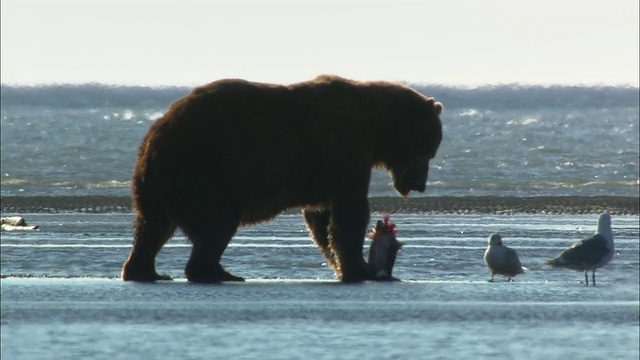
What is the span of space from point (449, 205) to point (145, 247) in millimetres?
16519

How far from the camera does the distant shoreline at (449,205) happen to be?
27656 mm

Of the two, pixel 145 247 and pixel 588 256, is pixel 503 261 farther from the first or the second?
pixel 145 247

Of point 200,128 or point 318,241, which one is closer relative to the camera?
point 200,128

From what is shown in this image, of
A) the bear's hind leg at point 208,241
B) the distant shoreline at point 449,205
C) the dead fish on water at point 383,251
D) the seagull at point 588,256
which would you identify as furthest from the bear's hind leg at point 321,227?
the distant shoreline at point 449,205

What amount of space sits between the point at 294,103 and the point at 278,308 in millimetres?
2656

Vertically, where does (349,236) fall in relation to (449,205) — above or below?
above

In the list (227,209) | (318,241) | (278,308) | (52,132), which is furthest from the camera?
(52,132)

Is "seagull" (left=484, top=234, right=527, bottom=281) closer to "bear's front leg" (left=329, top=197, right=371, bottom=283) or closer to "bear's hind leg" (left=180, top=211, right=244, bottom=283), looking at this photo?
"bear's front leg" (left=329, top=197, right=371, bottom=283)

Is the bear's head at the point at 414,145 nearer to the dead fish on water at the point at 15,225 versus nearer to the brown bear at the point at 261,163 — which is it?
the brown bear at the point at 261,163

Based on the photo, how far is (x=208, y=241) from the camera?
1212 cm

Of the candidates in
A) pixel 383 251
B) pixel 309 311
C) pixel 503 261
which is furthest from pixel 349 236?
pixel 309 311

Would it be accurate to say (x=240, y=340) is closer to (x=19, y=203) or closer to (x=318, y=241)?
(x=318, y=241)

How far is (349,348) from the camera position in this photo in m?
8.85

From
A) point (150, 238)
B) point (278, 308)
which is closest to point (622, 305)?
point (278, 308)
